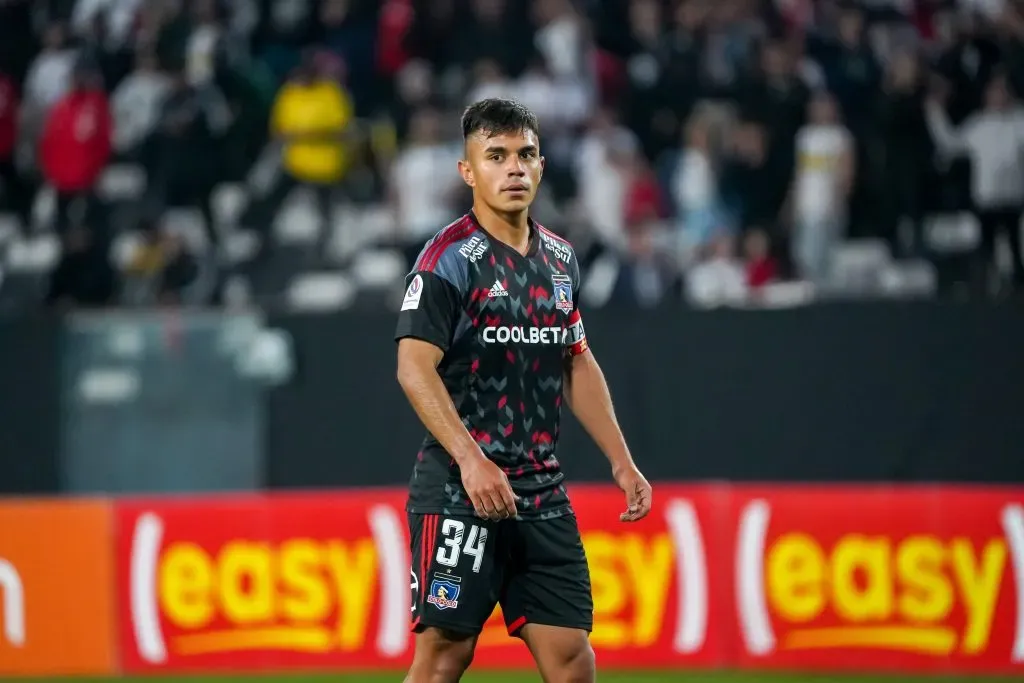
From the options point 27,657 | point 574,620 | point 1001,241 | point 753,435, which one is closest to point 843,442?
point 753,435

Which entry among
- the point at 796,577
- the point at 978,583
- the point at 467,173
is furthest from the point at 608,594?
the point at 467,173

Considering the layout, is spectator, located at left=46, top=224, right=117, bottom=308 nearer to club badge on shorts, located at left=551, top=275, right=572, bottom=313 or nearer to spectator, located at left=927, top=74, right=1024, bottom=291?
spectator, located at left=927, top=74, right=1024, bottom=291

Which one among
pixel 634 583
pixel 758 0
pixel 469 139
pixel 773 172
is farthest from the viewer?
pixel 758 0

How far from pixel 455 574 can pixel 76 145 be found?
9.18 m

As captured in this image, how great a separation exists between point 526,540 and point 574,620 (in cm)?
28

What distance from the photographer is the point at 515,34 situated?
1263 centimetres

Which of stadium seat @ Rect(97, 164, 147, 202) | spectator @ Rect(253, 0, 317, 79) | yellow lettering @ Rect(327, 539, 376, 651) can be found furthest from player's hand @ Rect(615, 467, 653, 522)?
spectator @ Rect(253, 0, 317, 79)

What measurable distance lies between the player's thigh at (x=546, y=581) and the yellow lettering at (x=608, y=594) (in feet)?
12.2

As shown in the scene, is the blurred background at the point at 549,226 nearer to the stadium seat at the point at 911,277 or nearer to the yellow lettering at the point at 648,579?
the stadium seat at the point at 911,277

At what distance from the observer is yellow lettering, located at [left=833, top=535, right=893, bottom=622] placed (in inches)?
321

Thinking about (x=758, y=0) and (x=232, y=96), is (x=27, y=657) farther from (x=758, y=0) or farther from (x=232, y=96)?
(x=758, y=0)

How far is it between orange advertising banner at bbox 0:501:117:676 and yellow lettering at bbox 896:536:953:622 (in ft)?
14.2

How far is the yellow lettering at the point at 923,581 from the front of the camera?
26.5ft

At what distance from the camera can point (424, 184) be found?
1159 cm
